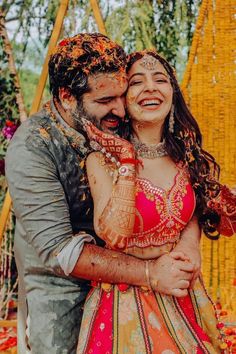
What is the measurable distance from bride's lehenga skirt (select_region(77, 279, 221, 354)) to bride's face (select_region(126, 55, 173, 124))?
0.61m

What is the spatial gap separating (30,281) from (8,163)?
1.52 ft

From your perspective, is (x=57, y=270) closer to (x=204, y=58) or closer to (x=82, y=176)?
(x=82, y=176)

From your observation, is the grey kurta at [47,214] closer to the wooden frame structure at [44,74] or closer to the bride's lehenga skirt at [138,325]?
the bride's lehenga skirt at [138,325]

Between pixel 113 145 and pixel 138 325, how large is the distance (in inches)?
23.6

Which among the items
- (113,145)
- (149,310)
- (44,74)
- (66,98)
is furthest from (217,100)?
(149,310)

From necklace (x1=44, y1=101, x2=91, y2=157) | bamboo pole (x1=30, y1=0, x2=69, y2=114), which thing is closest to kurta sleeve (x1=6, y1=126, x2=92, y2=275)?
necklace (x1=44, y1=101, x2=91, y2=157)

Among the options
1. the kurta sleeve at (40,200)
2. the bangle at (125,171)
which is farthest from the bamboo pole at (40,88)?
the bangle at (125,171)

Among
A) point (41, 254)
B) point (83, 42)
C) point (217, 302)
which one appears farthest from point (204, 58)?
point (41, 254)

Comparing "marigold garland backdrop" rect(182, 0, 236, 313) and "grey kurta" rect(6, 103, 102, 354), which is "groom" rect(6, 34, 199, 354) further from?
"marigold garland backdrop" rect(182, 0, 236, 313)

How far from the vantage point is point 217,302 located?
16.0ft

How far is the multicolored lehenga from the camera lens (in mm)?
2205

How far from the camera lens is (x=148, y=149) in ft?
8.00

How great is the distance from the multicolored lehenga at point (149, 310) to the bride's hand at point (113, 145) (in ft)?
0.44

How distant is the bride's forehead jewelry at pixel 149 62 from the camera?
7.95 feet
